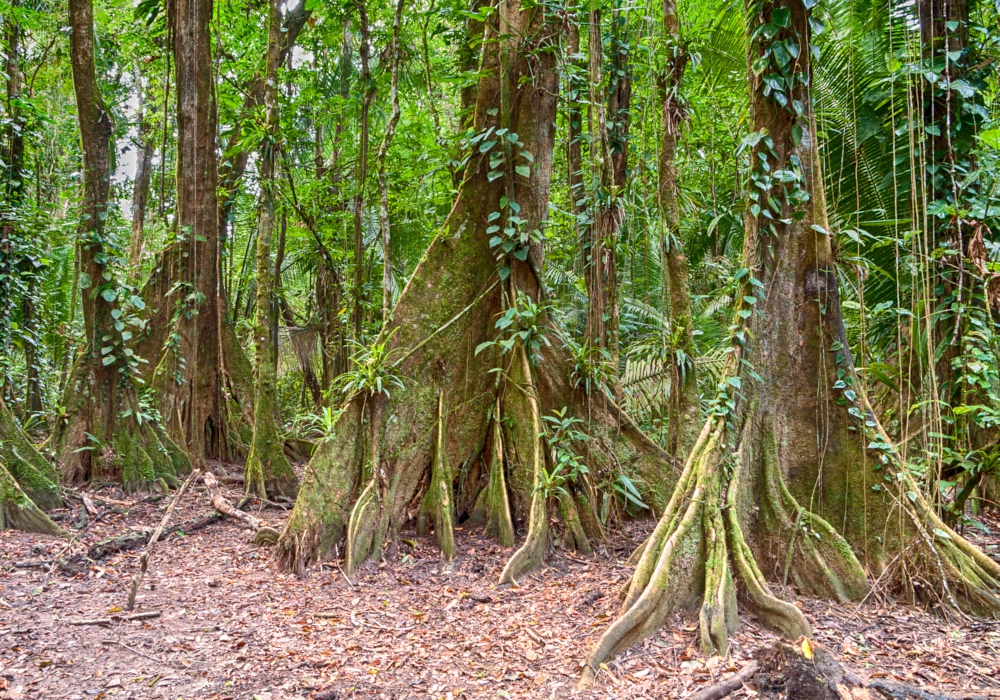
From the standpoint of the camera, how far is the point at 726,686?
3188 millimetres

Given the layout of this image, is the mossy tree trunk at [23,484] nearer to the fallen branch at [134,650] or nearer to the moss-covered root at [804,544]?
the fallen branch at [134,650]

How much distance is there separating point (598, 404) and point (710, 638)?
93.6 inches

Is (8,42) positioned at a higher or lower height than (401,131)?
higher

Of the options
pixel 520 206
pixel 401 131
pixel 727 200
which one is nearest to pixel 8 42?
pixel 401 131

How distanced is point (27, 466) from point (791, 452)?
22.3 ft

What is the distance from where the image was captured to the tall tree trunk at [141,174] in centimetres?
1176

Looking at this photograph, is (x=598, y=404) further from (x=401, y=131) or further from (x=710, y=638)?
(x=401, y=131)

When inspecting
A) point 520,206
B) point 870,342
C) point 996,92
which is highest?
point 996,92

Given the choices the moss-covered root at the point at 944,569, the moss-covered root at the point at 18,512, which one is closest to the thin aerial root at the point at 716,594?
the moss-covered root at the point at 944,569

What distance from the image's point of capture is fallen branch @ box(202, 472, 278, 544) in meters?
5.58

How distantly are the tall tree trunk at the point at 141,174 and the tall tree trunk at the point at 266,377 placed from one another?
504 cm

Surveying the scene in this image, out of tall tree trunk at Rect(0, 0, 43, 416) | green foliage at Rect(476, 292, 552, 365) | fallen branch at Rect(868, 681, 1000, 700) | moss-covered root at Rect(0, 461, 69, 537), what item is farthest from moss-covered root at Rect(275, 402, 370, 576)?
tall tree trunk at Rect(0, 0, 43, 416)

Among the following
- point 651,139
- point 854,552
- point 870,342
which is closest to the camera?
point 854,552

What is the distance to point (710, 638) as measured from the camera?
3525 millimetres
